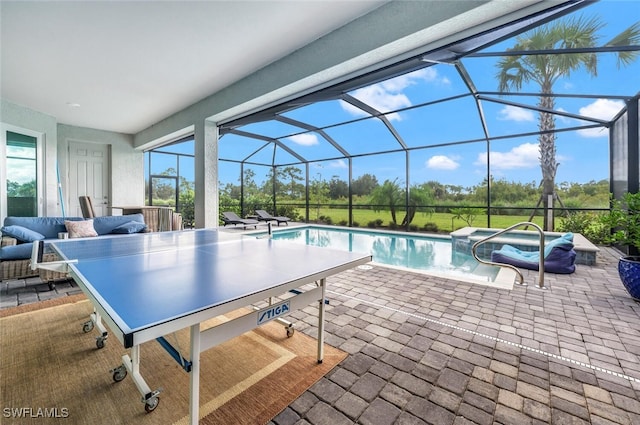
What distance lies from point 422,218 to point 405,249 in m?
3.27

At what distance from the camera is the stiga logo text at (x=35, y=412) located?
4.78 ft

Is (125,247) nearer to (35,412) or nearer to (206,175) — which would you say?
(35,412)

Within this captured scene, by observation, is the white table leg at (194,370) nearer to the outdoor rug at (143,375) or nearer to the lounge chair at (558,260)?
the outdoor rug at (143,375)

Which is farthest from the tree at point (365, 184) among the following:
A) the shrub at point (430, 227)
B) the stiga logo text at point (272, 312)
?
the stiga logo text at point (272, 312)

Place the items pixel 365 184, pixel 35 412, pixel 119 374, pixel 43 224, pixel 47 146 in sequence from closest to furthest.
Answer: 1. pixel 35 412
2. pixel 119 374
3. pixel 43 224
4. pixel 47 146
5. pixel 365 184

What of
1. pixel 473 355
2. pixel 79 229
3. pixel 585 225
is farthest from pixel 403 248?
pixel 79 229

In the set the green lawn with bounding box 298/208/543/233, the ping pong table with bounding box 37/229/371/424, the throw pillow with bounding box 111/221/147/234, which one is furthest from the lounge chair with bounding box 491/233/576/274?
the throw pillow with bounding box 111/221/147/234

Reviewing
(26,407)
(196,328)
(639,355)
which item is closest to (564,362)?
(639,355)

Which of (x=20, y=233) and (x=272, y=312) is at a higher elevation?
(x=20, y=233)

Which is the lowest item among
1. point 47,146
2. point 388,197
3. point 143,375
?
point 143,375

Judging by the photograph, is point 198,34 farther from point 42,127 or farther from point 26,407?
point 42,127

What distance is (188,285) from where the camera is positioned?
4.16 ft

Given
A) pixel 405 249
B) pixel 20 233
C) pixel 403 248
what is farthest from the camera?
pixel 403 248

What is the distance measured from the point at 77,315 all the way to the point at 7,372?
0.97 m
